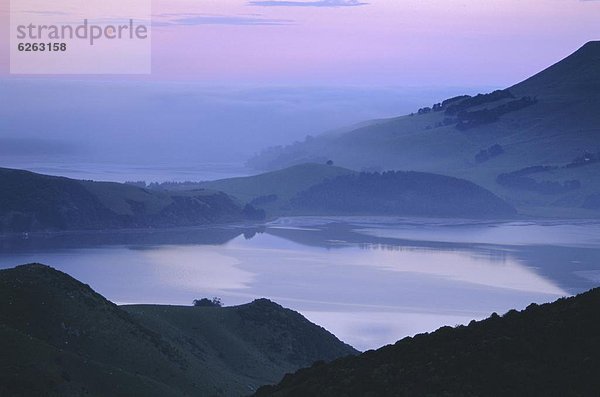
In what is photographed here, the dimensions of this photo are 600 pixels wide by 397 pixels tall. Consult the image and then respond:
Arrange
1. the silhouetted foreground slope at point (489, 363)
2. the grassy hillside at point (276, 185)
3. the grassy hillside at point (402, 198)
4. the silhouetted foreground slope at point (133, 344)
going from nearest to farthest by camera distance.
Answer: the silhouetted foreground slope at point (489, 363) < the silhouetted foreground slope at point (133, 344) < the grassy hillside at point (402, 198) < the grassy hillside at point (276, 185)

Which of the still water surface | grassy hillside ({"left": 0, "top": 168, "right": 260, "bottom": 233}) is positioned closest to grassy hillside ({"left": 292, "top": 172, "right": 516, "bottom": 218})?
the still water surface

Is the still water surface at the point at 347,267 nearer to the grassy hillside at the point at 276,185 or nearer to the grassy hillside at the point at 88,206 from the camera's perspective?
the grassy hillside at the point at 88,206

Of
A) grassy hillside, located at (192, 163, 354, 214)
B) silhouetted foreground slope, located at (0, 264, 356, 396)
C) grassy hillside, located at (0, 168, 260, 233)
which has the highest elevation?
grassy hillside, located at (192, 163, 354, 214)

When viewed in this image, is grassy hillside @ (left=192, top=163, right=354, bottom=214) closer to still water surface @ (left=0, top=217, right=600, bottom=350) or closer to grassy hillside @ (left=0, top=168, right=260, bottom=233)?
still water surface @ (left=0, top=217, right=600, bottom=350)

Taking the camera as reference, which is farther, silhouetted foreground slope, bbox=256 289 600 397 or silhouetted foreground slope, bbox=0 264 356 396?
silhouetted foreground slope, bbox=0 264 356 396

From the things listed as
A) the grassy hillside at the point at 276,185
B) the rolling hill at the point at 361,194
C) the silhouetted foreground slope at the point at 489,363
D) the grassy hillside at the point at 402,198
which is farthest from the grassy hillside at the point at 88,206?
the silhouetted foreground slope at the point at 489,363

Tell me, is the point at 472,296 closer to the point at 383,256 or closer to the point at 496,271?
the point at 496,271
